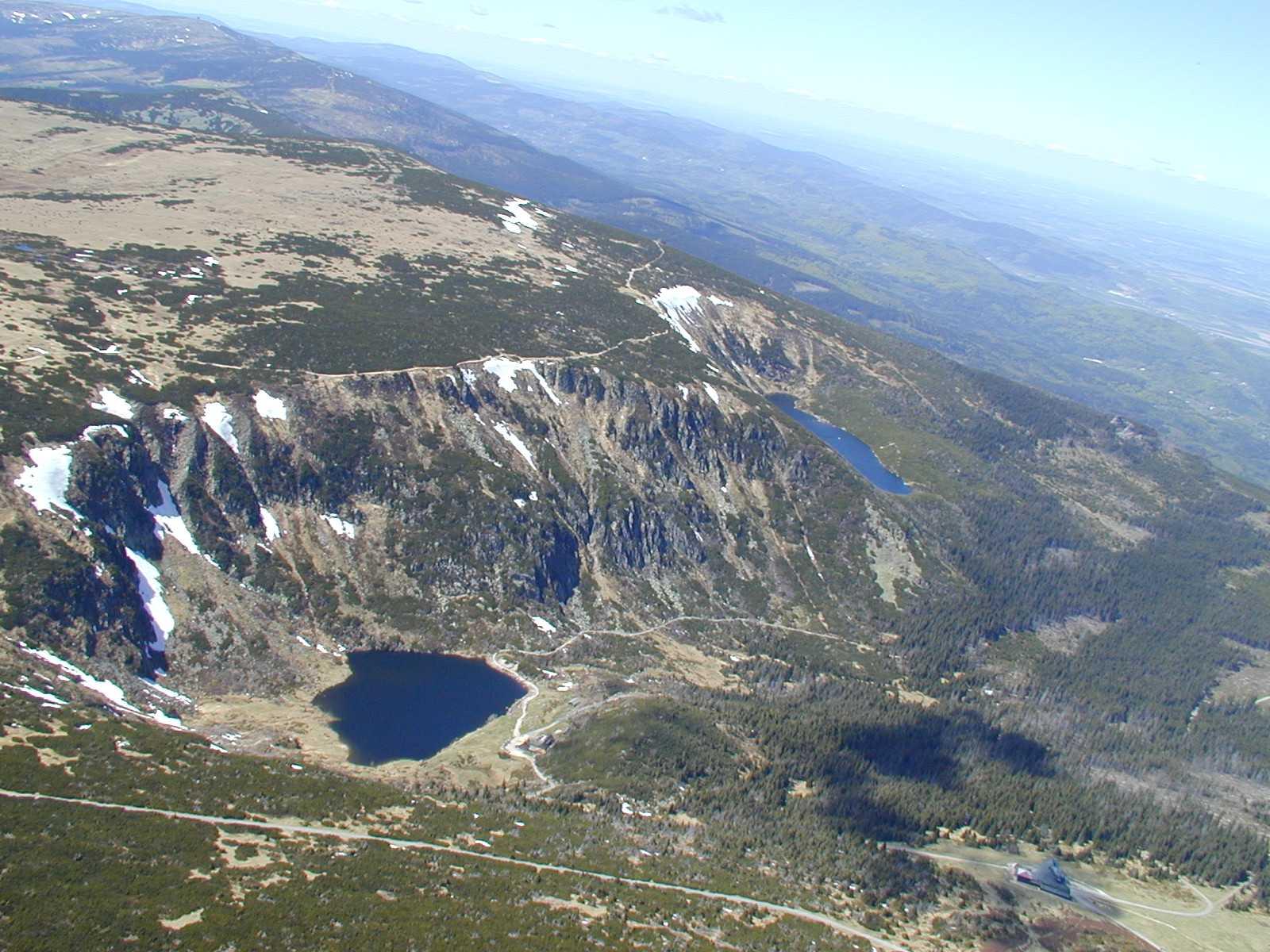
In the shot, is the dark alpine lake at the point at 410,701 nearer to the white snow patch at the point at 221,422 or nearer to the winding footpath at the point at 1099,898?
the white snow patch at the point at 221,422

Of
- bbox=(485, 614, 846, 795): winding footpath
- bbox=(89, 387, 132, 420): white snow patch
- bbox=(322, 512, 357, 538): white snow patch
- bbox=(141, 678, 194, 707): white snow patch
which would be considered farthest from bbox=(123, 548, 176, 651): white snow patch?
bbox=(485, 614, 846, 795): winding footpath

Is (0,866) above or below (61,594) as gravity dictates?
above

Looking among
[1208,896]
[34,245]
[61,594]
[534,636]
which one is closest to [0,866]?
[61,594]

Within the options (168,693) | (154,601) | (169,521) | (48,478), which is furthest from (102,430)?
(168,693)

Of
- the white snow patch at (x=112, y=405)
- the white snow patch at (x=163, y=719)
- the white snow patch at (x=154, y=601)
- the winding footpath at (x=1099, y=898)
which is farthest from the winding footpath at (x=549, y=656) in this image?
the white snow patch at (x=112, y=405)

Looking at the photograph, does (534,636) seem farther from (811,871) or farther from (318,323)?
(318,323)

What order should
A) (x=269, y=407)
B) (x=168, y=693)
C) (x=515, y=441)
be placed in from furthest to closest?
(x=515, y=441), (x=269, y=407), (x=168, y=693)

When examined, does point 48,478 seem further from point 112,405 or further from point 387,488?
point 387,488
